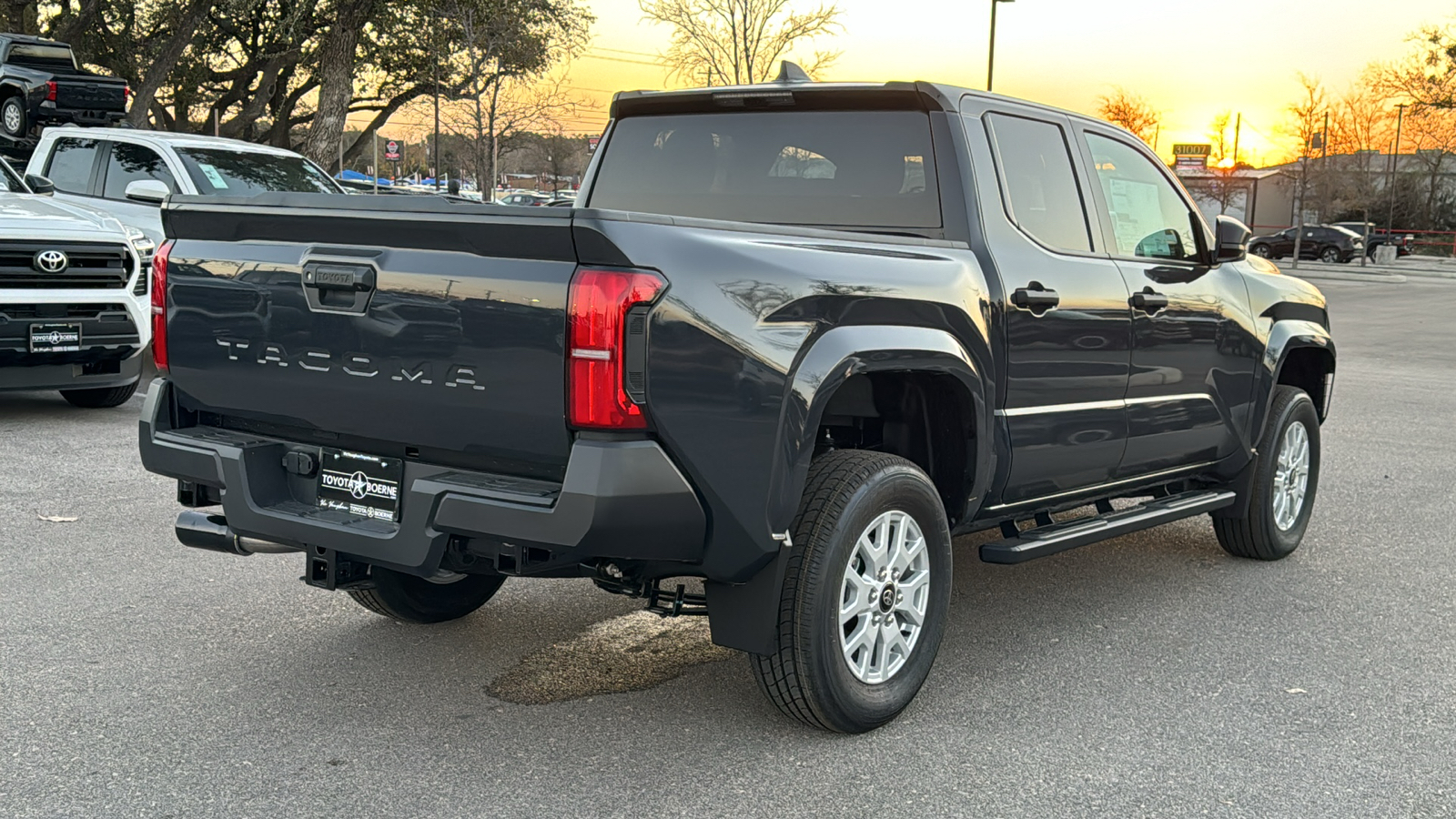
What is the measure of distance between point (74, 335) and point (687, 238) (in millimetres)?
6747

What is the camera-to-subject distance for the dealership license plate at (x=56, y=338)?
338 inches

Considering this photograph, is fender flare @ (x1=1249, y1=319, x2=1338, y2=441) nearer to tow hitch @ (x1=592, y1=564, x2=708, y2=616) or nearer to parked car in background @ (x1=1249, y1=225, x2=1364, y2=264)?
tow hitch @ (x1=592, y1=564, x2=708, y2=616)

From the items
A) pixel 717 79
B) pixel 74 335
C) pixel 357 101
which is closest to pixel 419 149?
pixel 357 101

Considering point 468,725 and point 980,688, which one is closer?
point 468,725

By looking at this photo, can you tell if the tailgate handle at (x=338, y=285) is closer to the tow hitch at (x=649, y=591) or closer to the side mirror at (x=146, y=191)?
the tow hitch at (x=649, y=591)

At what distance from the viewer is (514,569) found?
3.58m

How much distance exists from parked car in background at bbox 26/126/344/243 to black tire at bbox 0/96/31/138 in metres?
5.45

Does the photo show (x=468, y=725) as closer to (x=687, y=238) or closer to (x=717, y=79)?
(x=687, y=238)

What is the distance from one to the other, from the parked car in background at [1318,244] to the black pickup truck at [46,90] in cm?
4188

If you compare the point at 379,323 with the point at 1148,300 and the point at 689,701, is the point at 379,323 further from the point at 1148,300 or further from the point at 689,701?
the point at 1148,300

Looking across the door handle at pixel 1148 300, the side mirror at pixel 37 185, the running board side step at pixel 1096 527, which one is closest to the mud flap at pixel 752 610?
the running board side step at pixel 1096 527

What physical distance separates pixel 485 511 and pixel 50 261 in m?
6.60

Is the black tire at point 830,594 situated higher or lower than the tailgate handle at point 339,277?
lower

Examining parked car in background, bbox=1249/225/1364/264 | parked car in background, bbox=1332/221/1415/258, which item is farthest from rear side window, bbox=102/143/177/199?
parked car in background, bbox=1332/221/1415/258
